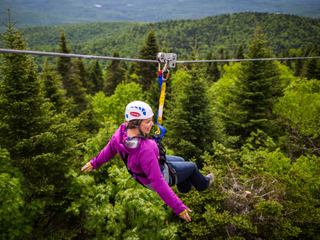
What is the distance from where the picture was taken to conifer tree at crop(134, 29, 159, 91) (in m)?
23.1

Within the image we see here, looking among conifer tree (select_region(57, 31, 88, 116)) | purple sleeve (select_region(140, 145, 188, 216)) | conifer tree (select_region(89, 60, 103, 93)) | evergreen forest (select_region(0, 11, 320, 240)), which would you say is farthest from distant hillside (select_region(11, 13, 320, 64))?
purple sleeve (select_region(140, 145, 188, 216))

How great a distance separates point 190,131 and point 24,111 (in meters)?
8.49

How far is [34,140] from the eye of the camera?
8.77 m

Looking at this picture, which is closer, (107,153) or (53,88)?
(107,153)

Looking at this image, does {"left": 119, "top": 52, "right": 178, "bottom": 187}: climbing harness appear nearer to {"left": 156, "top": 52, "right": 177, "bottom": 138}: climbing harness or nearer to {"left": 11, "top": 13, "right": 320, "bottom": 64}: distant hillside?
{"left": 156, "top": 52, "right": 177, "bottom": 138}: climbing harness

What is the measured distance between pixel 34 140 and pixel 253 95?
14057 mm

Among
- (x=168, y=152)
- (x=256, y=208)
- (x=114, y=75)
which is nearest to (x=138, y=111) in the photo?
(x=256, y=208)

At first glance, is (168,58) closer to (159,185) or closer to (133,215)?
(159,185)

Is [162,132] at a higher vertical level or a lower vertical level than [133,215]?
higher

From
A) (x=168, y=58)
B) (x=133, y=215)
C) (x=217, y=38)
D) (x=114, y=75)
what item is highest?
(x=217, y=38)

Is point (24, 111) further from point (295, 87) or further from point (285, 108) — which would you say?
point (295, 87)

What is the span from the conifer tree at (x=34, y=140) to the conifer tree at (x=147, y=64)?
14.6 m

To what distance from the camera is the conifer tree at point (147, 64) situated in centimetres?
2306

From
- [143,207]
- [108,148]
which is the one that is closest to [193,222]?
[143,207]
